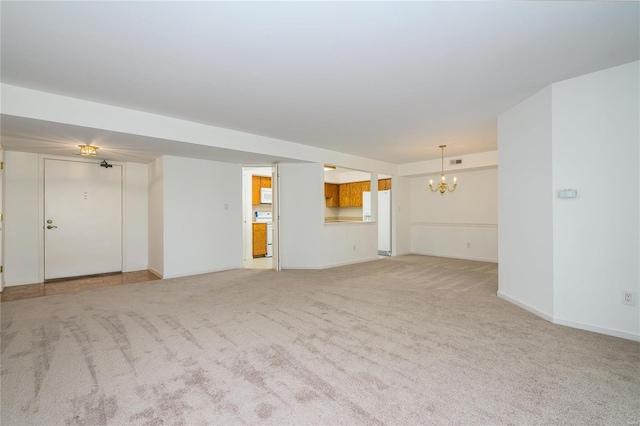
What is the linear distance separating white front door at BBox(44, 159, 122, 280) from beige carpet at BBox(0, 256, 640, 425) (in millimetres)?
1702

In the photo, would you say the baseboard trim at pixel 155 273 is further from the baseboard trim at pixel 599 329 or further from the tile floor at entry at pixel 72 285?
the baseboard trim at pixel 599 329

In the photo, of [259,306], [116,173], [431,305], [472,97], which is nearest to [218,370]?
[259,306]

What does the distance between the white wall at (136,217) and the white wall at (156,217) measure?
17cm

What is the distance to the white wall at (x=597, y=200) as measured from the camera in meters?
2.76

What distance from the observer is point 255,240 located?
8.30 metres

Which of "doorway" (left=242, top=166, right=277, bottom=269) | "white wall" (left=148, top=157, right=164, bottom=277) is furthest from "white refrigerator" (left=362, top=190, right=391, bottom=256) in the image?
"white wall" (left=148, top=157, right=164, bottom=277)

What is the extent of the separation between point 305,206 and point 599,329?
469 centimetres

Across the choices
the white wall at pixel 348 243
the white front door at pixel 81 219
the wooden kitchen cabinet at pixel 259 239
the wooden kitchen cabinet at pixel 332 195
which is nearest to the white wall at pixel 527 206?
the white wall at pixel 348 243

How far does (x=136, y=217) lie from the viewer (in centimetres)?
620

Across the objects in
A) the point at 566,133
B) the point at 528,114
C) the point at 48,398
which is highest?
the point at 528,114

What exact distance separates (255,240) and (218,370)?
6.14 meters

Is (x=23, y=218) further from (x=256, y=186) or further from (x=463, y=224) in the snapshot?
(x=463, y=224)

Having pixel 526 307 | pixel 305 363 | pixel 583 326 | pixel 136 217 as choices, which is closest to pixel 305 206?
pixel 136 217

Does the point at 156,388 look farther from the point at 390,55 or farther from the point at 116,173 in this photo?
the point at 116,173
